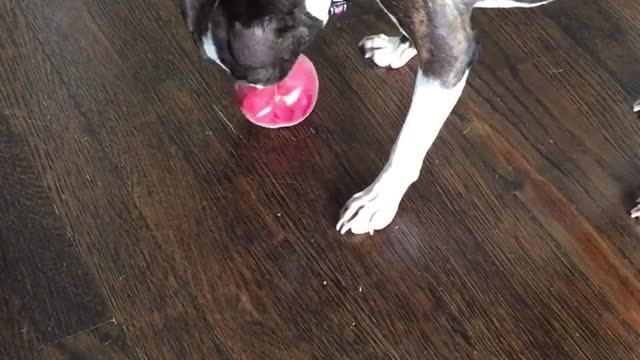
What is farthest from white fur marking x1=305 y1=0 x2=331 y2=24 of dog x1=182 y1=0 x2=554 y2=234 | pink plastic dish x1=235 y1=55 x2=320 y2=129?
pink plastic dish x1=235 y1=55 x2=320 y2=129

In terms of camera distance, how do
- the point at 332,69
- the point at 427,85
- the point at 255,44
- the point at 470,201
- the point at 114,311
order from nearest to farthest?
the point at 255,44 < the point at 427,85 < the point at 114,311 < the point at 470,201 < the point at 332,69

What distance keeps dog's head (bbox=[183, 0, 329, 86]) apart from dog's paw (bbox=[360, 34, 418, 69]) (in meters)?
0.43

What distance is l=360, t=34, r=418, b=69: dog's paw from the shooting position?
1.46 meters

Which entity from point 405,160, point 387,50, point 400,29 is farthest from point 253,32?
point 387,50

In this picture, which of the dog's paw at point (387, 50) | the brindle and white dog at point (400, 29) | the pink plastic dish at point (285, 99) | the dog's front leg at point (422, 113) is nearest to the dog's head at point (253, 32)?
the brindle and white dog at point (400, 29)

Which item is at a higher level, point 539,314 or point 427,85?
point 427,85

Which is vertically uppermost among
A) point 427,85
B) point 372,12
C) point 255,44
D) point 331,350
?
point 255,44

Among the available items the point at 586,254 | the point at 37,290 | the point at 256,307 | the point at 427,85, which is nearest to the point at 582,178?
the point at 586,254

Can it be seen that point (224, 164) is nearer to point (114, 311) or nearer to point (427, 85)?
point (114, 311)

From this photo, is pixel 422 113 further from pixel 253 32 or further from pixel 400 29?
pixel 253 32

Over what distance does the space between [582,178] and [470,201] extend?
17 centimetres

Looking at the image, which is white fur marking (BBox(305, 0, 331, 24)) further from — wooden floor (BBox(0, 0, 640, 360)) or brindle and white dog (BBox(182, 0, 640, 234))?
wooden floor (BBox(0, 0, 640, 360))

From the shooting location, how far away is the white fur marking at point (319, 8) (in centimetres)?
100

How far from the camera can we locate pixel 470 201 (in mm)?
1352
